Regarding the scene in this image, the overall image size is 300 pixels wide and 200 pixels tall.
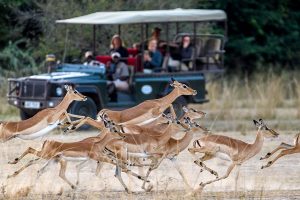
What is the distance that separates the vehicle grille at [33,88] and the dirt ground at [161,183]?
11.9 feet

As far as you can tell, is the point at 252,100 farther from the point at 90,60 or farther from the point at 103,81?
the point at 103,81

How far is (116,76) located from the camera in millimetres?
20188

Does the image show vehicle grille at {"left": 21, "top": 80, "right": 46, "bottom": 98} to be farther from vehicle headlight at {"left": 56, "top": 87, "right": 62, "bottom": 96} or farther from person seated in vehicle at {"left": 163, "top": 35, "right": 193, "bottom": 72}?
person seated in vehicle at {"left": 163, "top": 35, "right": 193, "bottom": 72}

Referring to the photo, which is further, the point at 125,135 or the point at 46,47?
the point at 46,47

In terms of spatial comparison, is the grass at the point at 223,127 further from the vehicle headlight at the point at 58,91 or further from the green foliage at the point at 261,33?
the green foliage at the point at 261,33

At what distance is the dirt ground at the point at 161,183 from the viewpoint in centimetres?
1209

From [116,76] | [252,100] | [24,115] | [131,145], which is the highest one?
[131,145]

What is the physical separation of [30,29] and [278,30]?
8.87 metres

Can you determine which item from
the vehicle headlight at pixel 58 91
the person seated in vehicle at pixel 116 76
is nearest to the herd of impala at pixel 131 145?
the vehicle headlight at pixel 58 91

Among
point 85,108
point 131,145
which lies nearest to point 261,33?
point 85,108

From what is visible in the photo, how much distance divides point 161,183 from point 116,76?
7.21m

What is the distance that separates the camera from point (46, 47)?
25000 mm

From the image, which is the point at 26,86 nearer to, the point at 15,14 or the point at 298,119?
the point at 298,119

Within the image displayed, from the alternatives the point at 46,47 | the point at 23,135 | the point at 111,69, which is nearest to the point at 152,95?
the point at 111,69
